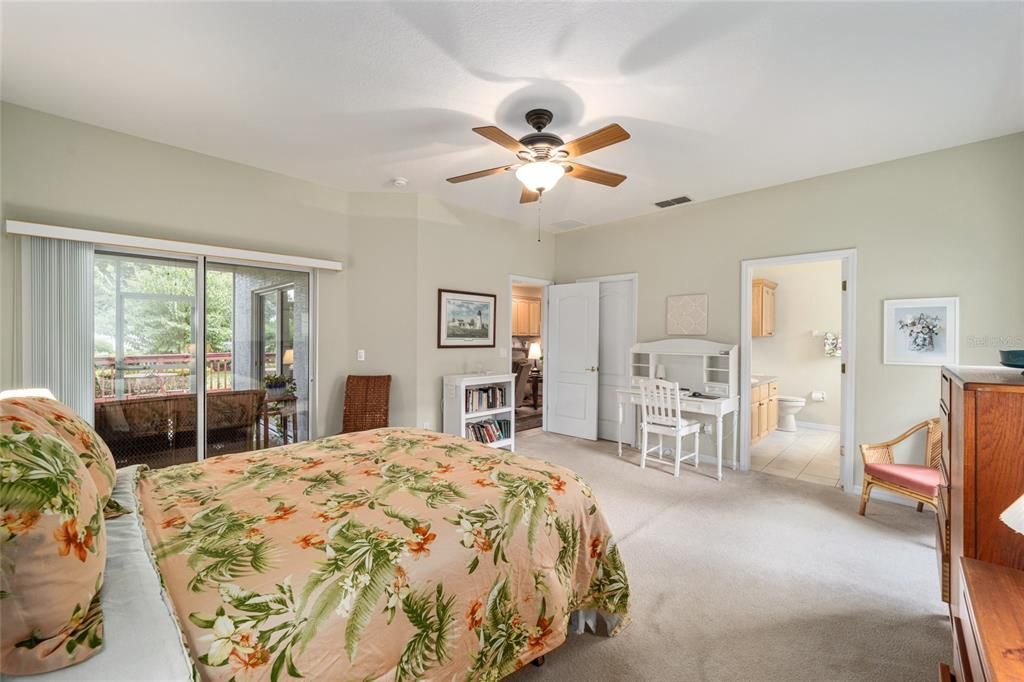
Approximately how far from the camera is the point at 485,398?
15.7 feet

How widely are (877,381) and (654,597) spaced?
2.83 m

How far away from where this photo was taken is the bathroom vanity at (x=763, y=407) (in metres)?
5.01

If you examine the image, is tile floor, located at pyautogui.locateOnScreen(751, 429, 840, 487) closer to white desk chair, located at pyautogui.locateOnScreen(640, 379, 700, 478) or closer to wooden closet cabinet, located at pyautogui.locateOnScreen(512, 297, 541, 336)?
white desk chair, located at pyautogui.locateOnScreen(640, 379, 700, 478)

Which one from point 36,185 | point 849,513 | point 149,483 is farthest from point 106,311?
point 849,513

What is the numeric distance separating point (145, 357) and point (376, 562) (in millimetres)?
3218

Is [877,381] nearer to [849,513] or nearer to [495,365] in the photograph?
[849,513]

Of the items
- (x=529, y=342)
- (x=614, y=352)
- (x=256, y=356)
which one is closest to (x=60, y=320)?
(x=256, y=356)

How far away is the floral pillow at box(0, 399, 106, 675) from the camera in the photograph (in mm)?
751

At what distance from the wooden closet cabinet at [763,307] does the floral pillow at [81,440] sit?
577 centimetres

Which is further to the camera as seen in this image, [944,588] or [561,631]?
[944,588]

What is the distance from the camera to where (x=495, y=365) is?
17.2 ft

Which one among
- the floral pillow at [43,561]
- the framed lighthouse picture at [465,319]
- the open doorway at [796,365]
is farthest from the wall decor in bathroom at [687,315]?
the floral pillow at [43,561]

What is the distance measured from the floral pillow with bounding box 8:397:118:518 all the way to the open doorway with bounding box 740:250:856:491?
197 inches

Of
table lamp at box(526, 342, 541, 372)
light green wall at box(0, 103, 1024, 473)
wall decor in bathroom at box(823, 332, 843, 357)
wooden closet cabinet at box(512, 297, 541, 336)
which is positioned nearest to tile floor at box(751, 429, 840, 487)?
light green wall at box(0, 103, 1024, 473)
